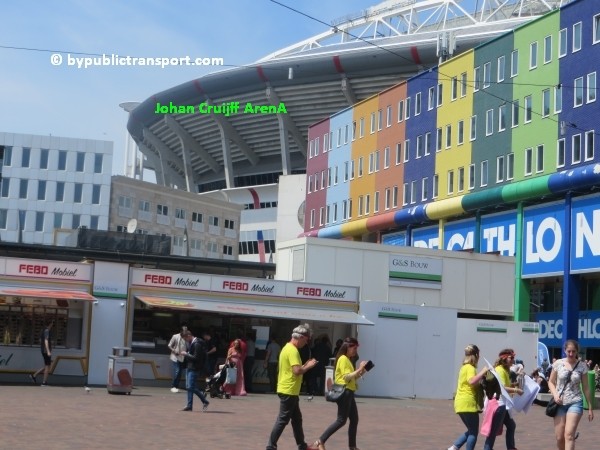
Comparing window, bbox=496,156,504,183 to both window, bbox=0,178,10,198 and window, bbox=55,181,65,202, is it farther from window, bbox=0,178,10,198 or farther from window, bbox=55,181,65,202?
window, bbox=0,178,10,198

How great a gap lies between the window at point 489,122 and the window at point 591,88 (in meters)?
7.91

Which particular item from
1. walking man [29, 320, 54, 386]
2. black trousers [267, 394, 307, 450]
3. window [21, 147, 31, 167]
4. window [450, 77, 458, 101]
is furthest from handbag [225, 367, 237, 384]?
window [21, 147, 31, 167]

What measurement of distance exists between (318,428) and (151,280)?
518 inches

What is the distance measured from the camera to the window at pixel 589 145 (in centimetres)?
4816

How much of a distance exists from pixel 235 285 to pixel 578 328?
2268 cm

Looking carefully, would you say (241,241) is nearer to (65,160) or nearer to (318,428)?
(65,160)

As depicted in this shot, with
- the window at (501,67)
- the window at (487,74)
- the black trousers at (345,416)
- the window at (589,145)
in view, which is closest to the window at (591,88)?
the window at (589,145)

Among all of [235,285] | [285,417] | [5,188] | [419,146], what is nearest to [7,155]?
[5,188]

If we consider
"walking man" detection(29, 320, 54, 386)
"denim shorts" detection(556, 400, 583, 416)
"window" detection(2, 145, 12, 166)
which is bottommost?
"denim shorts" detection(556, 400, 583, 416)

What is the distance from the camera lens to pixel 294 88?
89.2 metres

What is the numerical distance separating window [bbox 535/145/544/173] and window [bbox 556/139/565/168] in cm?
134

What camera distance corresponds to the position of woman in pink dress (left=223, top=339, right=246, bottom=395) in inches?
1154

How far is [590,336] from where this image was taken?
51906 mm

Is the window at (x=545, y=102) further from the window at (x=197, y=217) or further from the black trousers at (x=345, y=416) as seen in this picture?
the window at (x=197, y=217)
